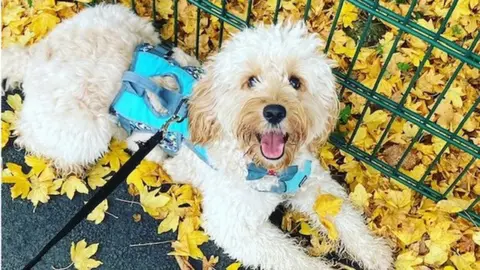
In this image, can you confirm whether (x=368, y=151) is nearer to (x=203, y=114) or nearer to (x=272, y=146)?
(x=272, y=146)

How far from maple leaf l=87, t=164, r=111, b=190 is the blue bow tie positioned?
1121 mm

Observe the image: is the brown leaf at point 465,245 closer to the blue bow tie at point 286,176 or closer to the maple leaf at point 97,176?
the blue bow tie at point 286,176

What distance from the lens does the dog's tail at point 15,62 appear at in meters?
4.04

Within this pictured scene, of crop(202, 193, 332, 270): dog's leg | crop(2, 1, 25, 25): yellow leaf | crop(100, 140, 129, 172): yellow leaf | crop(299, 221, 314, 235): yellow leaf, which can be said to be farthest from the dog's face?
crop(2, 1, 25, 25): yellow leaf

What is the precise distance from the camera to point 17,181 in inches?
163

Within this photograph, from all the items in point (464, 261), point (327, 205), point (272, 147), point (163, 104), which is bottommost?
point (464, 261)

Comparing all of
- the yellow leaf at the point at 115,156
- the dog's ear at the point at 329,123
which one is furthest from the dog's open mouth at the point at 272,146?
the yellow leaf at the point at 115,156

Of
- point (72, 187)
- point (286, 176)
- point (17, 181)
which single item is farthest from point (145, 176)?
point (286, 176)

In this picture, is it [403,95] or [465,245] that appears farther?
[465,245]

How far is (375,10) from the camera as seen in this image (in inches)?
127

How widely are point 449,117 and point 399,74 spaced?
42cm

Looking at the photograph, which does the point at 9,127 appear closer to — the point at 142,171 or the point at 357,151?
the point at 142,171

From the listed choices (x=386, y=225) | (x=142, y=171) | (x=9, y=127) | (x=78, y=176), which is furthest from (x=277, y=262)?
(x=9, y=127)

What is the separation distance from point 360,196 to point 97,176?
1563 mm
